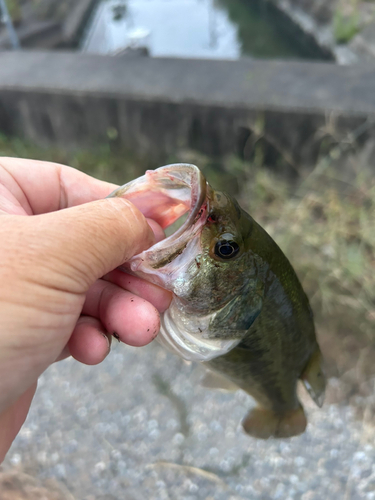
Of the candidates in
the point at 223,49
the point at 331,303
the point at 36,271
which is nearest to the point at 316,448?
the point at 331,303

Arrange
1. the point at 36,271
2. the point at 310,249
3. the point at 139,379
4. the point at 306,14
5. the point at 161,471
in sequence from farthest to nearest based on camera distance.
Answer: the point at 306,14, the point at 310,249, the point at 139,379, the point at 161,471, the point at 36,271

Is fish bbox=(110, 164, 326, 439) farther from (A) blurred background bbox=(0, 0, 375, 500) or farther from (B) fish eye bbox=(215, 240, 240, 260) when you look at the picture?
(A) blurred background bbox=(0, 0, 375, 500)

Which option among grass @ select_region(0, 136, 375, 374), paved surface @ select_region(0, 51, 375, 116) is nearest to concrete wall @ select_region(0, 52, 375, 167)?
paved surface @ select_region(0, 51, 375, 116)

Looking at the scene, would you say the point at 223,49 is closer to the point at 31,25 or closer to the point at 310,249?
the point at 31,25

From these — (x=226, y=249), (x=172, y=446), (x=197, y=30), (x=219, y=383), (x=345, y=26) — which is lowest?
(x=172, y=446)

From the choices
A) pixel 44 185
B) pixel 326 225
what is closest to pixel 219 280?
pixel 44 185

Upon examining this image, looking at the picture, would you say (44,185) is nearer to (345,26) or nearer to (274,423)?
(274,423)
